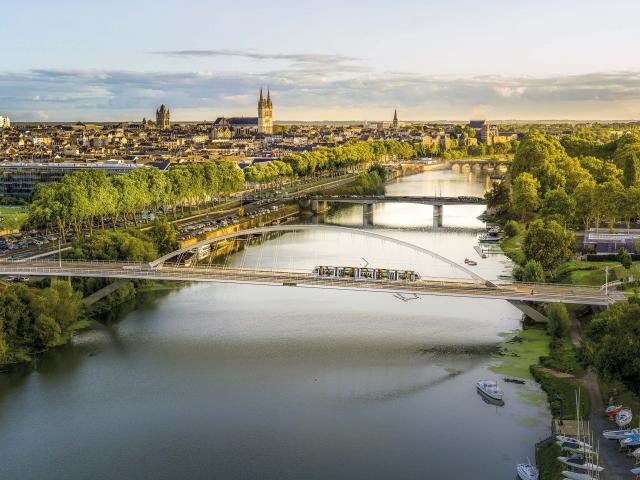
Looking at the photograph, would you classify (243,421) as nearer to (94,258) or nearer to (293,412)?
(293,412)

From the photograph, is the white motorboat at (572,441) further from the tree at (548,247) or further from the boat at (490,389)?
the tree at (548,247)

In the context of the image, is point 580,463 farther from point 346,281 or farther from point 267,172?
point 267,172

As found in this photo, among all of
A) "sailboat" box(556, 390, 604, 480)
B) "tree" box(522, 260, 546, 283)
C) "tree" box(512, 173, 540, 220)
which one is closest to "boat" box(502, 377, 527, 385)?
"sailboat" box(556, 390, 604, 480)

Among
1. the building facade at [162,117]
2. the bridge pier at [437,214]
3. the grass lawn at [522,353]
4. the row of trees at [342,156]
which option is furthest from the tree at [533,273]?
the building facade at [162,117]

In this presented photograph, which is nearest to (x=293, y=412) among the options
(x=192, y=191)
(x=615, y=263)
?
(x=615, y=263)

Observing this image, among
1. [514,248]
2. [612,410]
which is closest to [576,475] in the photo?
[612,410]

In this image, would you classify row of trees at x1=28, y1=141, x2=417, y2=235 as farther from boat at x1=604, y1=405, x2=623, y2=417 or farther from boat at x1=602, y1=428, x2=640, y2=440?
boat at x1=602, y1=428, x2=640, y2=440
